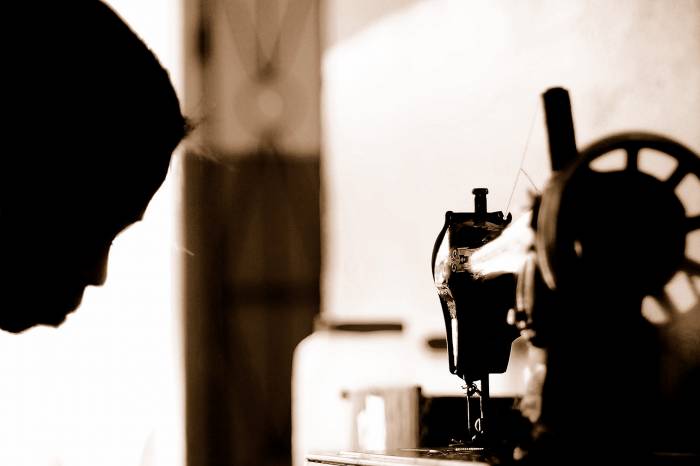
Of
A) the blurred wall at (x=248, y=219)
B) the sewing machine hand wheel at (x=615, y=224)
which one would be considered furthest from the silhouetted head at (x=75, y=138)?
the blurred wall at (x=248, y=219)

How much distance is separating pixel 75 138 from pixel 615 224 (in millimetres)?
1084

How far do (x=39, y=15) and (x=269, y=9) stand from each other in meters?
1.82

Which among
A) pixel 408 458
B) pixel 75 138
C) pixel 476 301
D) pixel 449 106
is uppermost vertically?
pixel 449 106

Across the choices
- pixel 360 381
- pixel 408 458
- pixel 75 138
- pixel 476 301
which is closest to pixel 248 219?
pixel 360 381

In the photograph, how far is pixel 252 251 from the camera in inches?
125

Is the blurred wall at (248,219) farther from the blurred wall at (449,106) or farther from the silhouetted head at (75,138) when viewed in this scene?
the silhouetted head at (75,138)

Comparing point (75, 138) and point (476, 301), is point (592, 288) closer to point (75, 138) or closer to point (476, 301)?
point (476, 301)

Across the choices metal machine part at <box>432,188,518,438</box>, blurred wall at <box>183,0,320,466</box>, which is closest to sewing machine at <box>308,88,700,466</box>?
metal machine part at <box>432,188,518,438</box>

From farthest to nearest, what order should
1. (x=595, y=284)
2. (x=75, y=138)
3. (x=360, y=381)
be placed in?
(x=360, y=381), (x=75, y=138), (x=595, y=284)

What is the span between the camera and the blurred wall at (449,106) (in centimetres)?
145

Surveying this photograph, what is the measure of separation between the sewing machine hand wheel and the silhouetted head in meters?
0.92

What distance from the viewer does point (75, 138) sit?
166 centimetres

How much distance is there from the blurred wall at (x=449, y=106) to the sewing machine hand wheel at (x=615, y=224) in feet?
0.40

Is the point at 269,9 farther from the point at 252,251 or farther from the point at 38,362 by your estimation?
the point at 38,362
